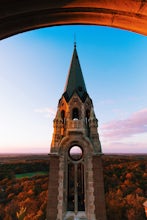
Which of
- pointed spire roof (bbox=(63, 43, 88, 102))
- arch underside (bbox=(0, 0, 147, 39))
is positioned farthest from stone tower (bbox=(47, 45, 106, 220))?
arch underside (bbox=(0, 0, 147, 39))

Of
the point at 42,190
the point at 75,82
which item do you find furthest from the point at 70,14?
the point at 42,190

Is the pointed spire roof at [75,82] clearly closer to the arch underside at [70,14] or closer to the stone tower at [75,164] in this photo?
the stone tower at [75,164]

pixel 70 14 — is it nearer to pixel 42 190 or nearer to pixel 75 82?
pixel 75 82

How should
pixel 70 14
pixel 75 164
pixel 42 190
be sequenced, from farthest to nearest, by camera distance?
1. pixel 42 190
2. pixel 75 164
3. pixel 70 14

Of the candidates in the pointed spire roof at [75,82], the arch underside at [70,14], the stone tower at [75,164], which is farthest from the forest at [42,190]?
the arch underside at [70,14]

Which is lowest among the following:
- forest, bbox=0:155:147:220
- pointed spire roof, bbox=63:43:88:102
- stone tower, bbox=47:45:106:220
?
forest, bbox=0:155:147:220

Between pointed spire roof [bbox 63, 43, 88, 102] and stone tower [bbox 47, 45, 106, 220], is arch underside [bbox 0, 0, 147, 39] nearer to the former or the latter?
stone tower [bbox 47, 45, 106, 220]

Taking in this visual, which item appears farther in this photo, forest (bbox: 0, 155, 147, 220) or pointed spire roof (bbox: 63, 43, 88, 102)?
forest (bbox: 0, 155, 147, 220)
